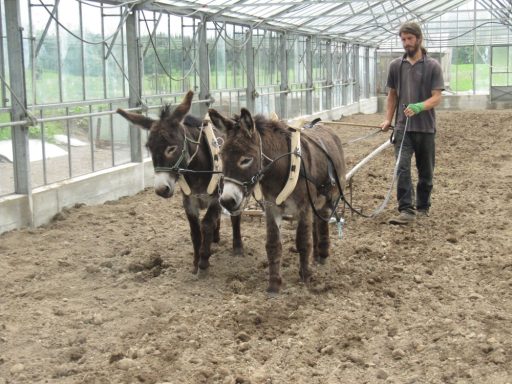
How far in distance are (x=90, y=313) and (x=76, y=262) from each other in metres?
1.56

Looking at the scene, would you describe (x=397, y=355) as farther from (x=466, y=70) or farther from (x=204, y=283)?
(x=466, y=70)

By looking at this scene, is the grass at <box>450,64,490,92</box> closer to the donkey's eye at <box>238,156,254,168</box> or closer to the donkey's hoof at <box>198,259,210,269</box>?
the donkey's hoof at <box>198,259,210,269</box>

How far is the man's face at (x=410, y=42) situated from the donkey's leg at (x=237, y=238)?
2629 millimetres

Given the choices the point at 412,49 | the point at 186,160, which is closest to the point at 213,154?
the point at 186,160

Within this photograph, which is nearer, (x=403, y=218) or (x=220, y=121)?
(x=220, y=121)

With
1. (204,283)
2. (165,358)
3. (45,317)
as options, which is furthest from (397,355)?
(45,317)

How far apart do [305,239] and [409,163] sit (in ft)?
9.06

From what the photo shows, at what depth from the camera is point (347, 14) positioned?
1816 centimetres

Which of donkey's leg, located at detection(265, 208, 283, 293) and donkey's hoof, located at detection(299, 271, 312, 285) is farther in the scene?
donkey's hoof, located at detection(299, 271, 312, 285)

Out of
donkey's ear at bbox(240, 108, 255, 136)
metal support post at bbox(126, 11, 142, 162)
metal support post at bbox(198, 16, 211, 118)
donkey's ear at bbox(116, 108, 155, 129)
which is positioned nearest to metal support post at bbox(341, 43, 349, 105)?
metal support post at bbox(198, 16, 211, 118)

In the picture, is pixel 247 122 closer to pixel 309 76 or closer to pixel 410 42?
pixel 410 42

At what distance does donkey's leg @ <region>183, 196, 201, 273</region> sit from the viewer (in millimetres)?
5484

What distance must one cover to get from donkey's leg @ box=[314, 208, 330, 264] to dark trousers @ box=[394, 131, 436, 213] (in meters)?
1.84

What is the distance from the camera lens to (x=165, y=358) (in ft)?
12.9
